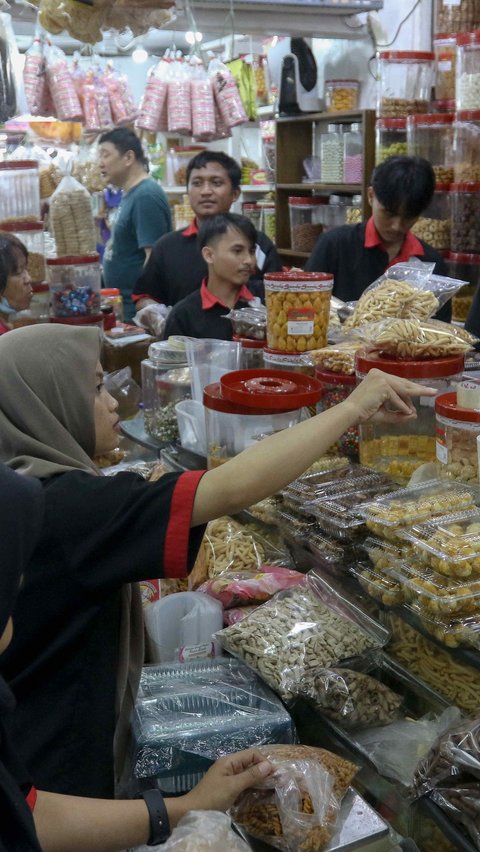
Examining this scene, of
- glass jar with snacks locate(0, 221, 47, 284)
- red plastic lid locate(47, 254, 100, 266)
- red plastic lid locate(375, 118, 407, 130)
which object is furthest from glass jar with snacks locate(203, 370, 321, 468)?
red plastic lid locate(375, 118, 407, 130)

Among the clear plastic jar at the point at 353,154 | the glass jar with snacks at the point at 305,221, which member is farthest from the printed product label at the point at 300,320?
the glass jar with snacks at the point at 305,221

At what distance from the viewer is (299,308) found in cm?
219

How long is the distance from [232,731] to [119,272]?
451 centimetres

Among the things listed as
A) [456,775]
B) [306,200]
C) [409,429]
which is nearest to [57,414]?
[409,429]

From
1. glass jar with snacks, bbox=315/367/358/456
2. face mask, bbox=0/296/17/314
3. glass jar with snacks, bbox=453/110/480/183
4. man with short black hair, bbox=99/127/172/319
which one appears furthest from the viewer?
man with short black hair, bbox=99/127/172/319

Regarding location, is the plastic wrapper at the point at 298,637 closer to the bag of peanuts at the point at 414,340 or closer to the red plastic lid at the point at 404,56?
the bag of peanuts at the point at 414,340

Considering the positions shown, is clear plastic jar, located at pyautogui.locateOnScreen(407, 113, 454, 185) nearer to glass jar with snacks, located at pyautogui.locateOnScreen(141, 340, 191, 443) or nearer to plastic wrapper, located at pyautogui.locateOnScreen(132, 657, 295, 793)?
glass jar with snacks, located at pyautogui.locateOnScreen(141, 340, 191, 443)

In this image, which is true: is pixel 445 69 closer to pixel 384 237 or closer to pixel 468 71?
pixel 468 71

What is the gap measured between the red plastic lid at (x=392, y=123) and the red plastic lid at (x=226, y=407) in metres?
3.23

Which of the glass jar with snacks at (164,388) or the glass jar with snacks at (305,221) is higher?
the glass jar with snacks at (305,221)

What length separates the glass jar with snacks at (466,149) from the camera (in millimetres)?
4180

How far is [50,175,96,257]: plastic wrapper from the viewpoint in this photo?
470 cm

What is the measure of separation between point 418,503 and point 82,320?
312 centimetres

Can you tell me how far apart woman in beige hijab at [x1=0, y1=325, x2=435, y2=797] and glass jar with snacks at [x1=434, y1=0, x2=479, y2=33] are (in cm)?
386
